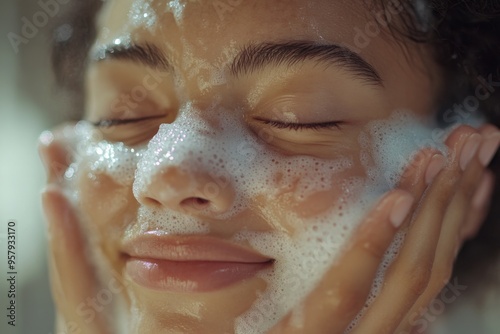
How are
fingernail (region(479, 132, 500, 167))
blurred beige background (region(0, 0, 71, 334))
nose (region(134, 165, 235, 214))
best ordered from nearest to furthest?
nose (region(134, 165, 235, 214)), fingernail (region(479, 132, 500, 167)), blurred beige background (region(0, 0, 71, 334))

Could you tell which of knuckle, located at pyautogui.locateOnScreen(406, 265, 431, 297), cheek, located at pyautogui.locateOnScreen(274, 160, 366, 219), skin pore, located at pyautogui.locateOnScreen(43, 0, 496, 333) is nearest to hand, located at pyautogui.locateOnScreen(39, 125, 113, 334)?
skin pore, located at pyautogui.locateOnScreen(43, 0, 496, 333)

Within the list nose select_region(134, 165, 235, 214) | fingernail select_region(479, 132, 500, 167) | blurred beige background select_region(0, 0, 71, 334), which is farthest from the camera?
blurred beige background select_region(0, 0, 71, 334)

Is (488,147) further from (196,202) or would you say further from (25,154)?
(25,154)

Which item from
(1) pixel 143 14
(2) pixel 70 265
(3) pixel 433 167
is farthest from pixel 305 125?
(2) pixel 70 265

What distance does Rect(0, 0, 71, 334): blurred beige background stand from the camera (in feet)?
3.26

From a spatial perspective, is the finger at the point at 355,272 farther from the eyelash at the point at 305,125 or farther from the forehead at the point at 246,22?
the forehead at the point at 246,22

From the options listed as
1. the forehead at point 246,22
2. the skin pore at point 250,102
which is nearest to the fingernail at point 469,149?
the skin pore at point 250,102

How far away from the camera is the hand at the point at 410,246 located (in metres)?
0.75

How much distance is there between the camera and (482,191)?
2.89ft

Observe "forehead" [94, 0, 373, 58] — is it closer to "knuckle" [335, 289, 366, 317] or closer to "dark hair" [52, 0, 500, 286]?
"dark hair" [52, 0, 500, 286]

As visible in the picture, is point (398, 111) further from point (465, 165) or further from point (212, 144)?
point (212, 144)

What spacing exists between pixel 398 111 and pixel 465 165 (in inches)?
4.9

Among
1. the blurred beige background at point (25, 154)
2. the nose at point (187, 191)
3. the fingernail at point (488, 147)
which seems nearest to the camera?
the nose at point (187, 191)

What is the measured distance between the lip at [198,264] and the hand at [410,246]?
91mm
